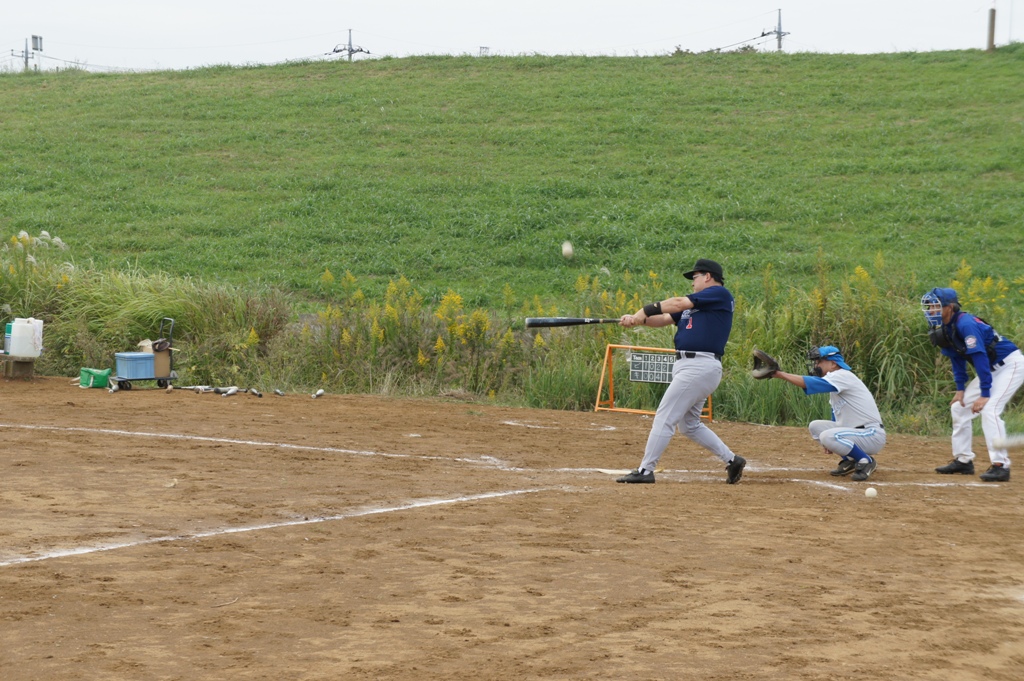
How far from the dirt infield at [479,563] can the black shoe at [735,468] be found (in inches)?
4.6

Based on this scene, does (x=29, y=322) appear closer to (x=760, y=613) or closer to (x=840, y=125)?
(x=760, y=613)

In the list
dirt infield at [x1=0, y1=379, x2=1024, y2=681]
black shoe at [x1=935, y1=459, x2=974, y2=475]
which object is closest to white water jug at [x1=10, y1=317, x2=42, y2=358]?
dirt infield at [x1=0, y1=379, x2=1024, y2=681]

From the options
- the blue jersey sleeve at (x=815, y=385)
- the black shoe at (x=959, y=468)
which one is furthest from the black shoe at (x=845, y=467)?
the black shoe at (x=959, y=468)

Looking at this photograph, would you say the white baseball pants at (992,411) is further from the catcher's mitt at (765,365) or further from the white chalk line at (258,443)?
the white chalk line at (258,443)

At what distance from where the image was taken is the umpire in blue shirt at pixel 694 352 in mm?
9914

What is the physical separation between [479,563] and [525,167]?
87.4 ft

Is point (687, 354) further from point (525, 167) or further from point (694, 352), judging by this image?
point (525, 167)

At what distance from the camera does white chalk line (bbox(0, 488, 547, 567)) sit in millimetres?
6933

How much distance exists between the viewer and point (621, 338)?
16672mm

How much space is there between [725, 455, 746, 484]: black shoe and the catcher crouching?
830 millimetres

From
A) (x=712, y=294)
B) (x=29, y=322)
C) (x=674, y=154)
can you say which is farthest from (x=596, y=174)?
(x=712, y=294)

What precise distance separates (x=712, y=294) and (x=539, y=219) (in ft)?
A: 61.5

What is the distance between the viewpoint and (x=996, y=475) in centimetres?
1073

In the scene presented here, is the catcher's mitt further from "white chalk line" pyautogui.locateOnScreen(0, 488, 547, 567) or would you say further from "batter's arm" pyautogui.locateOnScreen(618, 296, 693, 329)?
"white chalk line" pyautogui.locateOnScreen(0, 488, 547, 567)
